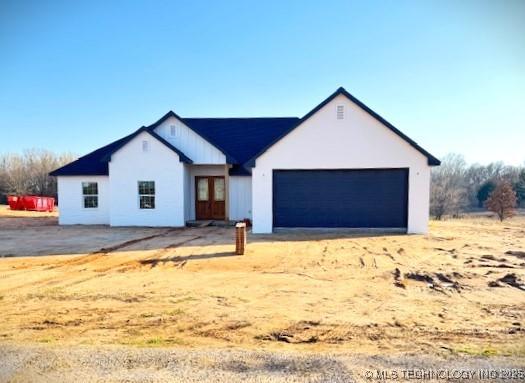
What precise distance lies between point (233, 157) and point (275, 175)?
14.4 ft

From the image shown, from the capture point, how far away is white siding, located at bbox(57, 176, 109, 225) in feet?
62.0

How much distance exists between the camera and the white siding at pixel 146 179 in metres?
17.7

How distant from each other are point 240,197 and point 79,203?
9.04 meters

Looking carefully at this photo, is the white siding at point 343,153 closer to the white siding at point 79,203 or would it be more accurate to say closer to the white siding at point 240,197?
the white siding at point 240,197

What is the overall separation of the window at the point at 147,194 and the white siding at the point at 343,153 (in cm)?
595

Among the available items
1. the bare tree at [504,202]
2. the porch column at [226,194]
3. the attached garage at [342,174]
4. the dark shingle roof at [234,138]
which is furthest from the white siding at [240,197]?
the bare tree at [504,202]

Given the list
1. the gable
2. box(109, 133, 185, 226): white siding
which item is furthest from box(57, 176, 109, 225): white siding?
the gable

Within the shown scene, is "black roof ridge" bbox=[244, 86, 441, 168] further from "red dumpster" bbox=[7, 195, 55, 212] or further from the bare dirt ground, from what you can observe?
"red dumpster" bbox=[7, 195, 55, 212]

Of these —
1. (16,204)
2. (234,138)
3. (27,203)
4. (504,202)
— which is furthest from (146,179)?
(504,202)

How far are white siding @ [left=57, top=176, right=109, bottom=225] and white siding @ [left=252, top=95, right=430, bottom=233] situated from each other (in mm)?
9093

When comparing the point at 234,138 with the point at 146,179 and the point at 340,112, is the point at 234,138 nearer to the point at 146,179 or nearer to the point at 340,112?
the point at 146,179

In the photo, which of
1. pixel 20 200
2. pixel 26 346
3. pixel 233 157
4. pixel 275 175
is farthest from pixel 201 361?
pixel 20 200

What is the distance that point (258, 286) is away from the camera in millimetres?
7098

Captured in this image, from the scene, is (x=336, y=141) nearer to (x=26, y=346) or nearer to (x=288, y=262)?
(x=288, y=262)
